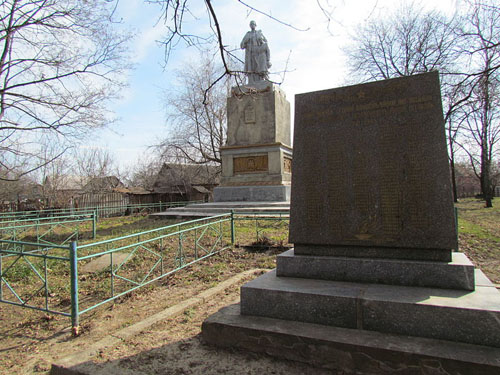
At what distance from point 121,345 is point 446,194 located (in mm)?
3545

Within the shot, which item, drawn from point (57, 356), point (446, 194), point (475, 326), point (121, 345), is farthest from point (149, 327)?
point (446, 194)

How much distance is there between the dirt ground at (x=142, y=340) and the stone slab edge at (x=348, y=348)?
109mm

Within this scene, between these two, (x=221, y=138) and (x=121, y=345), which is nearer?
(x=121, y=345)

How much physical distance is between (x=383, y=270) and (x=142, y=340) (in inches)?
101

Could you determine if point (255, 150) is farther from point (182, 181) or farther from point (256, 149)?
point (182, 181)

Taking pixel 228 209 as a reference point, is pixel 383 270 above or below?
below

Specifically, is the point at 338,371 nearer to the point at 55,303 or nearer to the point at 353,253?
the point at 353,253

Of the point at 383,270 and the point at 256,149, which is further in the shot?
the point at 256,149

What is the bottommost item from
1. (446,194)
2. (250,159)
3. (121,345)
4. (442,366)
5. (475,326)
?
(121,345)

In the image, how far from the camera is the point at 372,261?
3322mm

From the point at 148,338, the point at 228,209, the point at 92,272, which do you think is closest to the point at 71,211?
the point at 228,209

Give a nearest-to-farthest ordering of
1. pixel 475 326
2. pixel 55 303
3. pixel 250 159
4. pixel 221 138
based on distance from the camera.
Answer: pixel 475 326, pixel 55 303, pixel 250 159, pixel 221 138

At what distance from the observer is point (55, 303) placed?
5238mm

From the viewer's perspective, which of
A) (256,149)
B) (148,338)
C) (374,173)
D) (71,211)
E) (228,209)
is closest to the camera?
(148,338)
